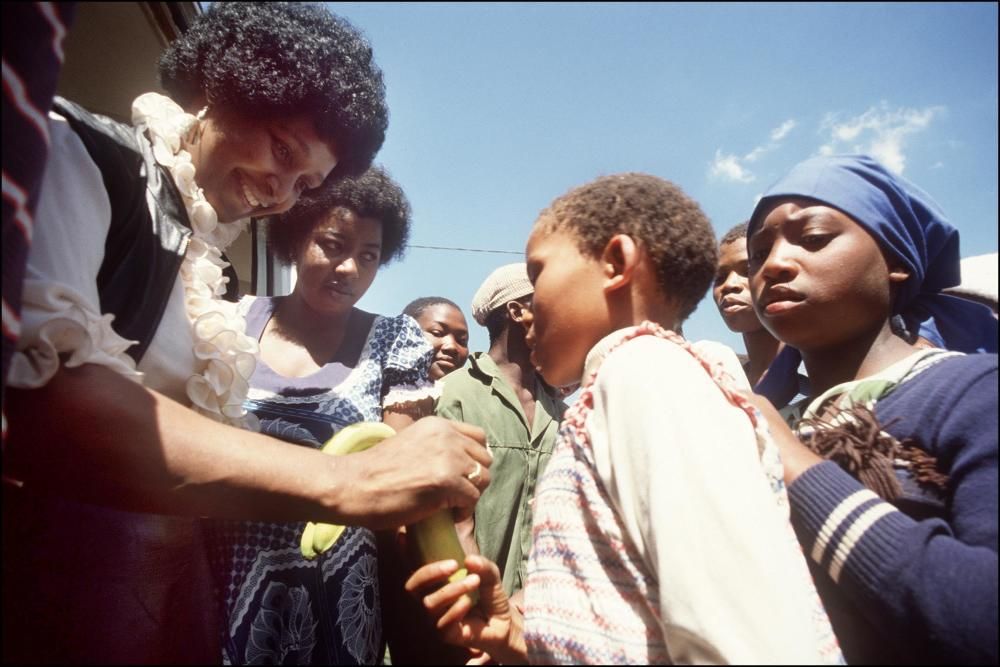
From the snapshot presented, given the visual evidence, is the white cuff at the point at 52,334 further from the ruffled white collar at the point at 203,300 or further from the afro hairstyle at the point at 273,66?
the afro hairstyle at the point at 273,66

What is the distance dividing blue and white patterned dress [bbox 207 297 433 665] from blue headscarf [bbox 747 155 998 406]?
1751 mm

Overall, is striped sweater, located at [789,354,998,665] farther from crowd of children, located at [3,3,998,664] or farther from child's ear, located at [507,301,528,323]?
child's ear, located at [507,301,528,323]

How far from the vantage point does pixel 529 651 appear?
4.30 feet

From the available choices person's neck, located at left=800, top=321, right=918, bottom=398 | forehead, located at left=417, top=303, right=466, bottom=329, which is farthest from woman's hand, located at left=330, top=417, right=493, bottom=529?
forehead, located at left=417, top=303, right=466, bottom=329

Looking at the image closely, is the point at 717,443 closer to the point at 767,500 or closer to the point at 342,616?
the point at 767,500

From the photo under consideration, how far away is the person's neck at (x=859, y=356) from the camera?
1.68 m

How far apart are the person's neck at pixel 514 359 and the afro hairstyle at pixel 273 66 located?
1929 millimetres

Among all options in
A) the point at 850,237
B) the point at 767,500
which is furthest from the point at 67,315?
the point at 850,237

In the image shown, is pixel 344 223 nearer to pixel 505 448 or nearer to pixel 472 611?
pixel 505 448

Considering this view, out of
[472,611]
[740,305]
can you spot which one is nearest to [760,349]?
[740,305]

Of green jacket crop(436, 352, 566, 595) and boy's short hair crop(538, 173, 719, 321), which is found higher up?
boy's short hair crop(538, 173, 719, 321)

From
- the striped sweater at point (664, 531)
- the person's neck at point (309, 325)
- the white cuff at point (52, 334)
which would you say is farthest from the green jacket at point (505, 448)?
the white cuff at point (52, 334)

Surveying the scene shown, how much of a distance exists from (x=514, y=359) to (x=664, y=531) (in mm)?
2892

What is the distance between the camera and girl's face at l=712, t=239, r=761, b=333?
12.1 feet
